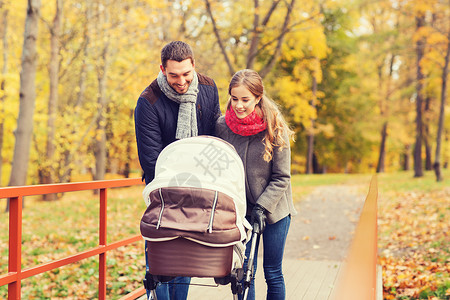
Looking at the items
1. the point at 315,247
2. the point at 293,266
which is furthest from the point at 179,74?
the point at 315,247

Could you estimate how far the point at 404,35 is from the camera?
24.2m

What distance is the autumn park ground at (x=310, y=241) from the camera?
6656mm

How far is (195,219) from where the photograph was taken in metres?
2.51

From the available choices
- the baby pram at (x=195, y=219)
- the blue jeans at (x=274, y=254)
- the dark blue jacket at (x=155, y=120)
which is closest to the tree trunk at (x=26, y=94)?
the dark blue jacket at (x=155, y=120)

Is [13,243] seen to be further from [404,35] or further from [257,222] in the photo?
[404,35]

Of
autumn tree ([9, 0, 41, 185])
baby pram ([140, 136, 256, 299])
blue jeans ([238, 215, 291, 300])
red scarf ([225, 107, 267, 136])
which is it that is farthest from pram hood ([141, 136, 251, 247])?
autumn tree ([9, 0, 41, 185])

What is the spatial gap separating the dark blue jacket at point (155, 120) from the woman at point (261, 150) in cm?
21

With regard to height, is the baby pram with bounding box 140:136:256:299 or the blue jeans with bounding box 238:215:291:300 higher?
the baby pram with bounding box 140:136:256:299

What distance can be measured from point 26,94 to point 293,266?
8.53 meters

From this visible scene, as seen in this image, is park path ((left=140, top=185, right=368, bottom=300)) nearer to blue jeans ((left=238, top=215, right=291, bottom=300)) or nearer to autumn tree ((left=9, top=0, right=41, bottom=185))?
blue jeans ((left=238, top=215, right=291, bottom=300))

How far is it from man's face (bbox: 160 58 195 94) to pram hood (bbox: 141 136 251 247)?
1.54 ft

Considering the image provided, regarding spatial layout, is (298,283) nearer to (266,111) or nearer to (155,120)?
(266,111)

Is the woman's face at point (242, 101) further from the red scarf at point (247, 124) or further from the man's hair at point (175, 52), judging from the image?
the man's hair at point (175, 52)

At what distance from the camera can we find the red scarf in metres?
3.11
